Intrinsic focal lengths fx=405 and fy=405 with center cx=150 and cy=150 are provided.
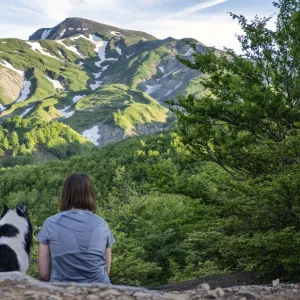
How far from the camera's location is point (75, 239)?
407 centimetres

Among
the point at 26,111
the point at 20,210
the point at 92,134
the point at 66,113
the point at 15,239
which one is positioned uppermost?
the point at 66,113

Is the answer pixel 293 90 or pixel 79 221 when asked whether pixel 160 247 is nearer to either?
pixel 293 90

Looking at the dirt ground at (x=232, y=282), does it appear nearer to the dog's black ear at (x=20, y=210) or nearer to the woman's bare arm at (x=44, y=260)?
the dog's black ear at (x=20, y=210)

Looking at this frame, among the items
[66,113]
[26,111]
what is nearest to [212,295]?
[26,111]

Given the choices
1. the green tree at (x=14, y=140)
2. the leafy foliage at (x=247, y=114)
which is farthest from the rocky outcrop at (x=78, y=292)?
the green tree at (x=14, y=140)

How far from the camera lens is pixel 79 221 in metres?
4.09

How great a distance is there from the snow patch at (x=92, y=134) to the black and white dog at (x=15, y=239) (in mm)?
138966

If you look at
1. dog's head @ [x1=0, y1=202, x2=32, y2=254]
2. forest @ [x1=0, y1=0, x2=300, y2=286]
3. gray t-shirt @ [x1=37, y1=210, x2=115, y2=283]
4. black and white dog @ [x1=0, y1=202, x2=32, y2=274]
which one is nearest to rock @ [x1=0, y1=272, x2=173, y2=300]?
gray t-shirt @ [x1=37, y1=210, x2=115, y2=283]

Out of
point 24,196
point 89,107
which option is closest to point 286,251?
point 24,196

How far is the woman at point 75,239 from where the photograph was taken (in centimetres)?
407

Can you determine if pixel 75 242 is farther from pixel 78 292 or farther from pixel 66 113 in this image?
pixel 66 113

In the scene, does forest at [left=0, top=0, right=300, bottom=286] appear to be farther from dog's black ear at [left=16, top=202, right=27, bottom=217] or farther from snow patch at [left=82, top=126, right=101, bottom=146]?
snow patch at [left=82, top=126, right=101, bottom=146]

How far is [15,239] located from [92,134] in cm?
14573

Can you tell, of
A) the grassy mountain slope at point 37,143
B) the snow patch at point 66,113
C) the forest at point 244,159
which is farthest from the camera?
the snow patch at point 66,113
